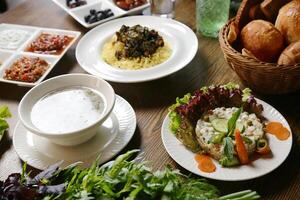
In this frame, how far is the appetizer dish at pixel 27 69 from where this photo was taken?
130cm

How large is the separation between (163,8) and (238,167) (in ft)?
3.18

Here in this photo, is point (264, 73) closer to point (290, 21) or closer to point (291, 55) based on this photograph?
point (291, 55)

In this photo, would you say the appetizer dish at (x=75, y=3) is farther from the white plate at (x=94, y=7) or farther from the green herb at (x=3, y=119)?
the green herb at (x=3, y=119)

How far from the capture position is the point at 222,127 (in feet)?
3.12

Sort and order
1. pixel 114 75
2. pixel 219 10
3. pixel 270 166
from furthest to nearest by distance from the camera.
A: pixel 219 10 < pixel 114 75 < pixel 270 166

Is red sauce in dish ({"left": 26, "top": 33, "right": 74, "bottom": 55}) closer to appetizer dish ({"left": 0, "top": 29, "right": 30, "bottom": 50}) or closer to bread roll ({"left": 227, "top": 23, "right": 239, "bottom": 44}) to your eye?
appetizer dish ({"left": 0, "top": 29, "right": 30, "bottom": 50})

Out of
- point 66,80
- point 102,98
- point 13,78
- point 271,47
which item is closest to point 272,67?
point 271,47

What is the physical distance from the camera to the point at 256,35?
3.72ft

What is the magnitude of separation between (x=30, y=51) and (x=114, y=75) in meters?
0.42

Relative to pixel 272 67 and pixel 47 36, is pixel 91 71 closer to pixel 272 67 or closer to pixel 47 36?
pixel 47 36

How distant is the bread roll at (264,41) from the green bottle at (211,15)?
345 mm

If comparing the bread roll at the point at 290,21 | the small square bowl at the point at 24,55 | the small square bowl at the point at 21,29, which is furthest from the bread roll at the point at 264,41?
the small square bowl at the point at 21,29

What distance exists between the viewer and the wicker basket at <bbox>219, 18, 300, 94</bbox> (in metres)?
1.04

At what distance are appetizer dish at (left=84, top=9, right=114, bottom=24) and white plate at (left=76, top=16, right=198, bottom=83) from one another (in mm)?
113
